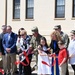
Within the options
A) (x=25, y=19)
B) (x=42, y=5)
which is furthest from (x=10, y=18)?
(x=42, y=5)

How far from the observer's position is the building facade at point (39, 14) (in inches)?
912

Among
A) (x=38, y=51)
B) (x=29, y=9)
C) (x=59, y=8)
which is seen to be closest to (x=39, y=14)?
(x=29, y=9)

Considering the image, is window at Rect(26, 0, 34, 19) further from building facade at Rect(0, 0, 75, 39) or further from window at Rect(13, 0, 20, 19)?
window at Rect(13, 0, 20, 19)

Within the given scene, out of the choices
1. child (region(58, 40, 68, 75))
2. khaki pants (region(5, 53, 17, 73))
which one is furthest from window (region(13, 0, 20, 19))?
child (region(58, 40, 68, 75))

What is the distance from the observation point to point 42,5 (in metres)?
24.1

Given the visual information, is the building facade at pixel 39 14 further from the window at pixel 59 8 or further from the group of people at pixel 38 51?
the group of people at pixel 38 51

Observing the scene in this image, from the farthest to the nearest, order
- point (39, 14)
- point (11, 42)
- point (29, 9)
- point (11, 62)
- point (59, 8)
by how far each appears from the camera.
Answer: point (29, 9)
point (39, 14)
point (59, 8)
point (11, 62)
point (11, 42)

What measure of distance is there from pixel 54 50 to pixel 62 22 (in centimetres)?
1314

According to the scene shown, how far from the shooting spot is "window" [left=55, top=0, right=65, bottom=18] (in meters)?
23.5

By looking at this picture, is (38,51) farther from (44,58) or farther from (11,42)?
(11,42)

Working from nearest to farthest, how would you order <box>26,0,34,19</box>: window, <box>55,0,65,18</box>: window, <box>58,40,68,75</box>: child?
<box>58,40,68,75</box>: child, <box>55,0,65,18</box>: window, <box>26,0,34,19</box>: window

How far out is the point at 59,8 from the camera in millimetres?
23656

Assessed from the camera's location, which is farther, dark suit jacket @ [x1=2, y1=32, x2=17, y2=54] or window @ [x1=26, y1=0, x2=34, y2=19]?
window @ [x1=26, y1=0, x2=34, y2=19]

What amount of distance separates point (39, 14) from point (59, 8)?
1588mm
